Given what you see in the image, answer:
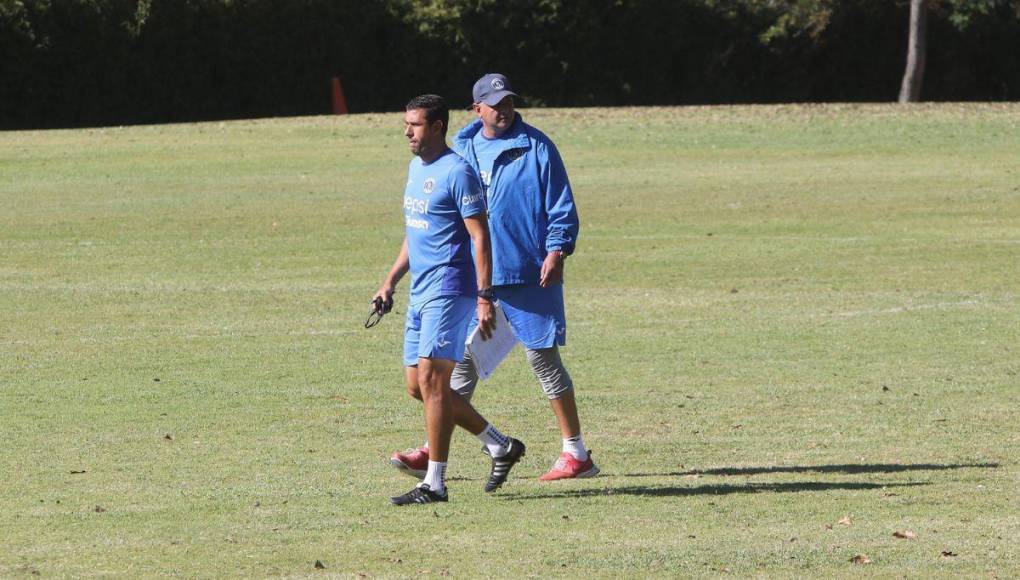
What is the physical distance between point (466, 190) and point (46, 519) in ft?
7.78

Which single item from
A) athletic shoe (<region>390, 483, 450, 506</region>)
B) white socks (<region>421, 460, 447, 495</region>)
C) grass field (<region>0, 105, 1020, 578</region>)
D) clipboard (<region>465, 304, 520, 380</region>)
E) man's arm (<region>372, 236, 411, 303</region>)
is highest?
man's arm (<region>372, 236, 411, 303</region>)

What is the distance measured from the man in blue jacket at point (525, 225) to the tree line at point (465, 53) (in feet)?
97.9

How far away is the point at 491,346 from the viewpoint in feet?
29.1

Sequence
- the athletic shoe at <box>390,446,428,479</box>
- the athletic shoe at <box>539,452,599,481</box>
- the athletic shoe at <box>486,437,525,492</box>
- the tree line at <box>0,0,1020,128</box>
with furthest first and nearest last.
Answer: the tree line at <box>0,0,1020,128</box>
the athletic shoe at <box>539,452,599,481</box>
the athletic shoe at <box>390,446,428,479</box>
the athletic shoe at <box>486,437,525,492</box>

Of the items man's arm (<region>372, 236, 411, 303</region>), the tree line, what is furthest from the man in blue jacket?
the tree line

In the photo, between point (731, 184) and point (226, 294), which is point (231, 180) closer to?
point (731, 184)

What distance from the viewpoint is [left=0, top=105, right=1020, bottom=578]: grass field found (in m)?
7.40

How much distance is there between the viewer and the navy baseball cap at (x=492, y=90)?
341 inches

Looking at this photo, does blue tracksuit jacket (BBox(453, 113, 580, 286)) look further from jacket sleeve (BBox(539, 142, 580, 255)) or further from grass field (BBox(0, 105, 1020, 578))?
grass field (BBox(0, 105, 1020, 578))

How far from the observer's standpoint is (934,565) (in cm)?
689

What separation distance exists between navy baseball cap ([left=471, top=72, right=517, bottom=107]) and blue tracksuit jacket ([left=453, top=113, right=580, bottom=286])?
0.57 feet

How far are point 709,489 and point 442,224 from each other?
180 centimetres

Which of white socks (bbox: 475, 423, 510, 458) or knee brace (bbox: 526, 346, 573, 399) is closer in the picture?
white socks (bbox: 475, 423, 510, 458)

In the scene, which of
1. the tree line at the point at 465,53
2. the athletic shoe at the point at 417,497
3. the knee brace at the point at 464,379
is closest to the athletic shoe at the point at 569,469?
the knee brace at the point at 464,379
